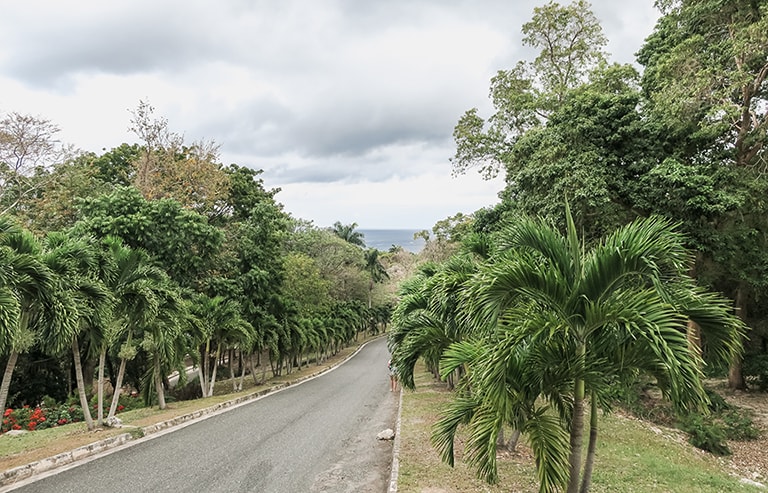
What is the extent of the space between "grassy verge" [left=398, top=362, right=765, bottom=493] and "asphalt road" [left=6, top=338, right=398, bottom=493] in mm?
577

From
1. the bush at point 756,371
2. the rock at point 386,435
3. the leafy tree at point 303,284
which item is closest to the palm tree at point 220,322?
the rock at point 386,435

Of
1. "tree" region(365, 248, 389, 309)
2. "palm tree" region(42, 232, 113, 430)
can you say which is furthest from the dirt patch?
"tree" region(365, 248, 389, 309)

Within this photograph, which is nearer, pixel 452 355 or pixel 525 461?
pixel 452 355

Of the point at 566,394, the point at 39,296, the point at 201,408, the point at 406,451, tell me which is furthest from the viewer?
the point at 201,408

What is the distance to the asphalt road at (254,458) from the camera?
20.1 feet

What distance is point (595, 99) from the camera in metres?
12.1

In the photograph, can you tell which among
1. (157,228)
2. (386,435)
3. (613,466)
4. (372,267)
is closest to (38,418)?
(157,228)

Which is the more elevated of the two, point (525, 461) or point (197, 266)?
point (197, 266)

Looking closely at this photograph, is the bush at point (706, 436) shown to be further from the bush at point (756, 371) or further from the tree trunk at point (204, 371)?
the tree trunk at point (204, 371)

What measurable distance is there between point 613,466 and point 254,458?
21.1 feet

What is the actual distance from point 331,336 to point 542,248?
29.5m

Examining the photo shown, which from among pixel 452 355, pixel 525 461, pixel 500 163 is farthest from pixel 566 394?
pixel 500 163

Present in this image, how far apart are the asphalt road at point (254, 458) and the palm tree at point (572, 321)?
10.0 feet

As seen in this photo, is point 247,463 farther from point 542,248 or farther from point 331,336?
point 331,336
